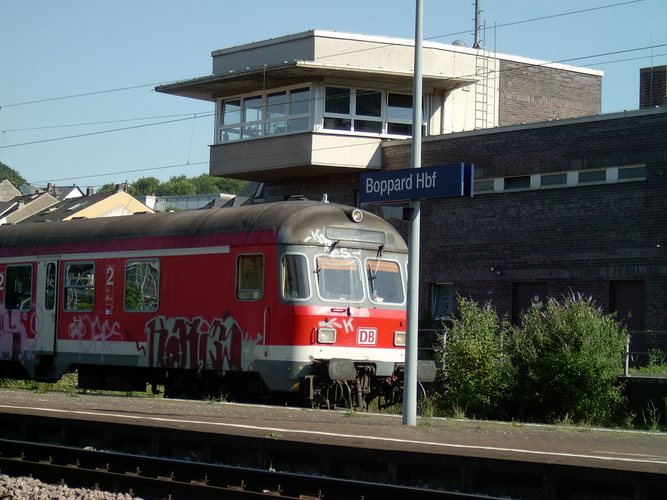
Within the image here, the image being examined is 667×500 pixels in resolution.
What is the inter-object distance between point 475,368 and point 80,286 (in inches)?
309

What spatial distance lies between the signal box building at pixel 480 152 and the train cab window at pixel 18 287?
33.6ft

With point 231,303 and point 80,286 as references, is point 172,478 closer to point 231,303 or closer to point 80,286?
point 231,303

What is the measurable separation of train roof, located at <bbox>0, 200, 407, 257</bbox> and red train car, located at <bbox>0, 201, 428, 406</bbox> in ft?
0.08

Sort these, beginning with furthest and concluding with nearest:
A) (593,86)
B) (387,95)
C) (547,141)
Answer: (593,86) → (387,95) → (547,141)

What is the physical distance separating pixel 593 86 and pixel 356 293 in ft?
67.9

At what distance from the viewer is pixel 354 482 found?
31.1 feet

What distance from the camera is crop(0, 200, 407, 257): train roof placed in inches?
656

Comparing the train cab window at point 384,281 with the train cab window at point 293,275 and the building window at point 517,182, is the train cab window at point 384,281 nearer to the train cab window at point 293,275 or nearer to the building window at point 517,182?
the train cab window at point 293,275

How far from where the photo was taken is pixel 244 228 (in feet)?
56.2

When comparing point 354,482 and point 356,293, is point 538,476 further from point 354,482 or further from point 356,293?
point 356,293

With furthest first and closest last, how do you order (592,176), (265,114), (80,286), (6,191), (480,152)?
(6,191) < (265,114) < (480,152) < (592,176) < (80,286)

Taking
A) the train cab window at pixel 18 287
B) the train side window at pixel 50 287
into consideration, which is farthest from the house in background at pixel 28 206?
the train side window at pixel 50 287

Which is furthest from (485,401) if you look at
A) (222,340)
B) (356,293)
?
(222,340)

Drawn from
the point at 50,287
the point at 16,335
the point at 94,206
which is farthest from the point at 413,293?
the point at 94,206
